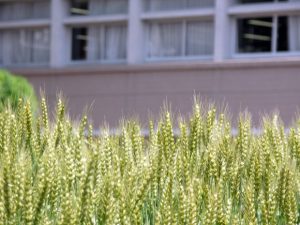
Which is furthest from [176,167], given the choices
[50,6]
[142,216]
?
[50,6]

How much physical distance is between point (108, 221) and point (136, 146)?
1241 mm

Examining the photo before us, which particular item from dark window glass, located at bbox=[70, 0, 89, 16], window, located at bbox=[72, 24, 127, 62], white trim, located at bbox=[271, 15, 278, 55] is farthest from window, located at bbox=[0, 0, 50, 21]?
white trim, located at bbox=[271, 15, 278, 55]

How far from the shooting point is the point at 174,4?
65.6ft

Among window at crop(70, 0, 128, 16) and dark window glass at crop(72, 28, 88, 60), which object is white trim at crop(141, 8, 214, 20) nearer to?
window at crop(70, 0, 128, 16)

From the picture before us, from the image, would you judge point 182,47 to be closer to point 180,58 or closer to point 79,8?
point 180,58

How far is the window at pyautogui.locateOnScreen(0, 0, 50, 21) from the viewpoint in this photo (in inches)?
851

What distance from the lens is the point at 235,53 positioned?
19219 millimetres

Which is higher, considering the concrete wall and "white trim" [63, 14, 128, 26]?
"white trim" [63, 14, 128, 26]

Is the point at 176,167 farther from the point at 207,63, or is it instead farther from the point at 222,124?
the point at 207,63

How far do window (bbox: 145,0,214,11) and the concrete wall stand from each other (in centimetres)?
121

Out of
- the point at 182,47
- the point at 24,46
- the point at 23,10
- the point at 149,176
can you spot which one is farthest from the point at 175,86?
the point at 149,176

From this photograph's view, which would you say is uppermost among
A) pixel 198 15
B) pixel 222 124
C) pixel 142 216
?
pixel 198 15

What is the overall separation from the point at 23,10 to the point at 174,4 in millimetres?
3554

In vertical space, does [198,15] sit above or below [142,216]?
above
